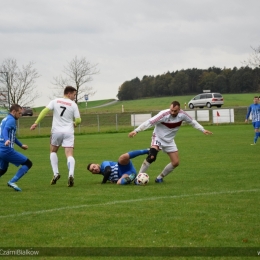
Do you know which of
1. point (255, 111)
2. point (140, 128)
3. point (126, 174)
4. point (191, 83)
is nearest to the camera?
point (140, 128)

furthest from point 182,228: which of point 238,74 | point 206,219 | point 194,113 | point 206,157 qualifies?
point 238,74

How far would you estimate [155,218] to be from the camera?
812 centimetres

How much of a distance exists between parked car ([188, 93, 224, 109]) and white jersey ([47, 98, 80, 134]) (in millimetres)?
52166

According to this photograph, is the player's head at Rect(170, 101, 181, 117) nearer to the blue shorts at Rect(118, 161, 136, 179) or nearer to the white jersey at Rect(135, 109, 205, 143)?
the white jersey at Rect(135, 109, 205, 143)

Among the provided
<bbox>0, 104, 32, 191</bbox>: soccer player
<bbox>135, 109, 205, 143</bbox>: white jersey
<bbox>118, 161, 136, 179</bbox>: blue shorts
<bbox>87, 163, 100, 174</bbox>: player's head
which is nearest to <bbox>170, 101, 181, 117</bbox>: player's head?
<bbox>135, 109, 205, 143</bbox>: white jersey

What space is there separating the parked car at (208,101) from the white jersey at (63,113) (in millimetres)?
52166

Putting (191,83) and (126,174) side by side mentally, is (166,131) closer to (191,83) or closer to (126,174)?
(126,174)

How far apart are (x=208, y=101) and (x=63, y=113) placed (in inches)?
2085

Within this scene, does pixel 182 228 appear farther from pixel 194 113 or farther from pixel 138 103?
pixel 138 103

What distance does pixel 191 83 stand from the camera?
348 feet

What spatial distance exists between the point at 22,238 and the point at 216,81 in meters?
97.7

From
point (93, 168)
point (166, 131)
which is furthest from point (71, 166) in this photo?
point (166, 131)

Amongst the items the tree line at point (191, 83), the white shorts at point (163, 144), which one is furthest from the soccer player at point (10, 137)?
the tree line at point (191, 83)

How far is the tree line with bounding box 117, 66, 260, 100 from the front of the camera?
327ft
